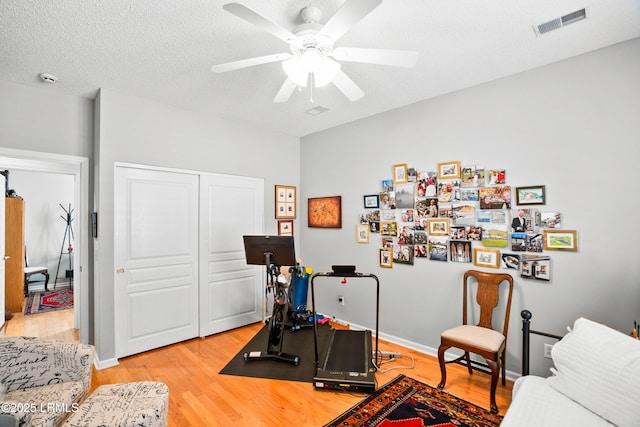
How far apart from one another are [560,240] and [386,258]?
1703mm

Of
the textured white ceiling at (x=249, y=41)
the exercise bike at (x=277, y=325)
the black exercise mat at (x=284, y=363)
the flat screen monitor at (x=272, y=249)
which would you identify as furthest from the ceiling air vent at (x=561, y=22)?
the black exercise mat at (x=284, y=363)

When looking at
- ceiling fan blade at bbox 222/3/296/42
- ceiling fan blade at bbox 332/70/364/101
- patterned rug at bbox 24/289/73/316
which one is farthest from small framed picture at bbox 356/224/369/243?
patterned rug at bbox 24/289/73/316

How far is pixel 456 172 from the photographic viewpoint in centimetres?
316

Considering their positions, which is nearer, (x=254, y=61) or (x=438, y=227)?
(x=254, y=61)

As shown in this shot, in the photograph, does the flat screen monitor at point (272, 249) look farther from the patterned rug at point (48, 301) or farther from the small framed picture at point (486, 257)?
the patterned rug at point (48, 301)

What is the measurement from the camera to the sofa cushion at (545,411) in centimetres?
149

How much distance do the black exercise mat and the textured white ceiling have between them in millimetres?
2757

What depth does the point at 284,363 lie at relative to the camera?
3.12 m

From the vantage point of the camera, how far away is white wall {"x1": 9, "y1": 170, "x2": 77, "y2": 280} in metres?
6.27

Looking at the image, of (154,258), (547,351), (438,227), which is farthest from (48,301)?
(547,351)

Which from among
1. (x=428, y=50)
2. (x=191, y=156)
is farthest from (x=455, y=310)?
(x=191, y=156)

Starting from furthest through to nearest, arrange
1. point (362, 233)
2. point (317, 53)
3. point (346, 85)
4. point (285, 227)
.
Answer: point (285, 227), point (362, 233), point (346, 85), point (317, 53)

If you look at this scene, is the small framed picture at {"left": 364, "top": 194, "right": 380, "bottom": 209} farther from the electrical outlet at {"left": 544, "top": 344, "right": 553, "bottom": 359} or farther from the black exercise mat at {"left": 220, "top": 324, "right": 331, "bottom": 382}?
the electrical outlet at {"left": 544, "top": 344, "right": 553, "bottom": 359}

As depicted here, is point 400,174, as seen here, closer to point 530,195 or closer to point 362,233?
point 362,233
